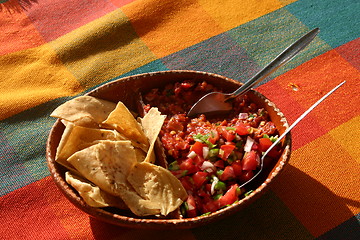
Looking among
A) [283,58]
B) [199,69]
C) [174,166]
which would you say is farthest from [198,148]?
[199,69]

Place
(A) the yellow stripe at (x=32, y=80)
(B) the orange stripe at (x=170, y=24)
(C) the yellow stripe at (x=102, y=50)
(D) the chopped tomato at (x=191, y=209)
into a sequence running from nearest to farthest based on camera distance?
(D) the chopped tomato at (x=191, y=209)
(A) the yellow stripe at (x=32, y=80)
(C) the yellow stripe at (x=102, y=50)
(B) the orange stripe at (x=170, y=24)

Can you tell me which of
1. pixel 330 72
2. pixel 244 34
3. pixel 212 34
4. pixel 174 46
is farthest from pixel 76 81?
pixel 330 72

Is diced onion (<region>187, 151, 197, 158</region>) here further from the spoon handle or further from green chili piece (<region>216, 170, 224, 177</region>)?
the spoon handle

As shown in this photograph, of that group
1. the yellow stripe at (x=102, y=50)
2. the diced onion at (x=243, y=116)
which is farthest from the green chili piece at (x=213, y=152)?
the yellow stripe at (x=102, y=50)

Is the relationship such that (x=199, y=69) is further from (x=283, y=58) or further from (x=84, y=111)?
(x=84, y=111)

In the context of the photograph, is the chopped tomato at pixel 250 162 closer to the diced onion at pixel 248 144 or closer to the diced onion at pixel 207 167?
the diced onion at pixel 248 144

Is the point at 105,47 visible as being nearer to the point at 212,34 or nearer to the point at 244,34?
the point at 212,34
